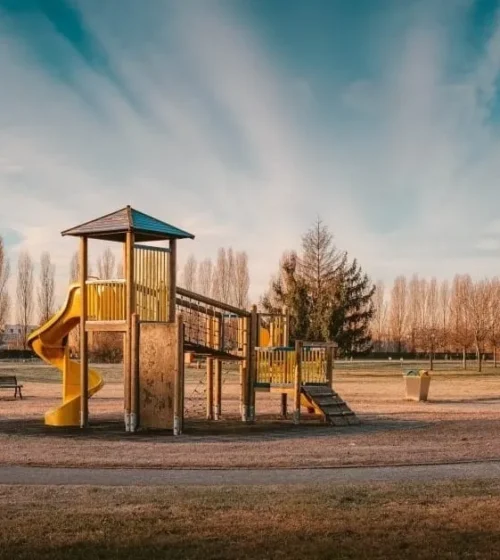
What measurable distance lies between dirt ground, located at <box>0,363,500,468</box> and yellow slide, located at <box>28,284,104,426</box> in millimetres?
572

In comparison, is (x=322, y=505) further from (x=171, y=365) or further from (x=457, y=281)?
(x=457, y=281)

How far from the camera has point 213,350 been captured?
20.5m

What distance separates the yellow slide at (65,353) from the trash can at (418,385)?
1267 cm

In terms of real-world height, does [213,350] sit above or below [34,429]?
above

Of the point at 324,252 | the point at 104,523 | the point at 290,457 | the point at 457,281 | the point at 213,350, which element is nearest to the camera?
the point at 104,523

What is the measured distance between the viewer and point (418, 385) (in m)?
29.8

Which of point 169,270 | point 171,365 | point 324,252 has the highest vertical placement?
point 324,252

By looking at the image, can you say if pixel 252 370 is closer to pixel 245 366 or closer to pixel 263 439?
pixel 245 366

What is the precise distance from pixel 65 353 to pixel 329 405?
6786 millimetres

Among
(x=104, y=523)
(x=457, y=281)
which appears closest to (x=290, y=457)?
(x=104, y=523)

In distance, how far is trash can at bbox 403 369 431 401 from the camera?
2981 cm

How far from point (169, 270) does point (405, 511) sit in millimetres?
11986

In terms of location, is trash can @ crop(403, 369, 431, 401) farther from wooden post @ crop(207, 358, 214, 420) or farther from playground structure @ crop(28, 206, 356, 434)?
wooden post @ crop(207, 358, 214, 420)

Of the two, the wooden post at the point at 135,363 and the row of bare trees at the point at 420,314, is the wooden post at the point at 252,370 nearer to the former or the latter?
the wooden post at the point at 135,363
